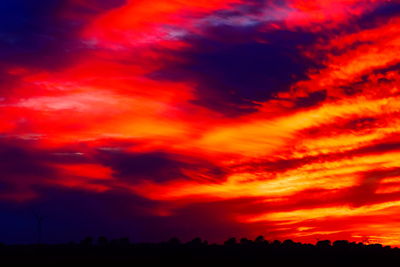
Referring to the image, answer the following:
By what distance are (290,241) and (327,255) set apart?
20983 mm

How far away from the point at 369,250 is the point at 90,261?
62394mm

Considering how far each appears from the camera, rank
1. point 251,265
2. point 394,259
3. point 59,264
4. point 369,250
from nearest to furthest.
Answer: point 59,264, point 251,265, point 394,259, point 369,250

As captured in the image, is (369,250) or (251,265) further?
(369,250)

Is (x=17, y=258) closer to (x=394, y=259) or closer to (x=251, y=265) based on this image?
(x=251, y=265)

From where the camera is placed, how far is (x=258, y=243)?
154 metres

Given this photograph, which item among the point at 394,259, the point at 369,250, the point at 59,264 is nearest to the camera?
the point at 59,264

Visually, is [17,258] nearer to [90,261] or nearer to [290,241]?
[90,261]

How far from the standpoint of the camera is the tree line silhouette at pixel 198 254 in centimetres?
11694

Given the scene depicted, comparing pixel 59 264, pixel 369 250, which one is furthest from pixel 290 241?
pixel 59 264

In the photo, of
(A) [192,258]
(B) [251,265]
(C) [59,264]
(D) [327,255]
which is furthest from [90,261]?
(D) [327,255]

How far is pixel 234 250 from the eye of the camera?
454 feet

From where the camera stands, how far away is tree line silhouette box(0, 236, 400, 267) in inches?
4604

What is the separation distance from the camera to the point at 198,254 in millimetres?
129250

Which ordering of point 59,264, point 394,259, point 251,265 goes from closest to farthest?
point 59,264
point 251,265
point 394,259
